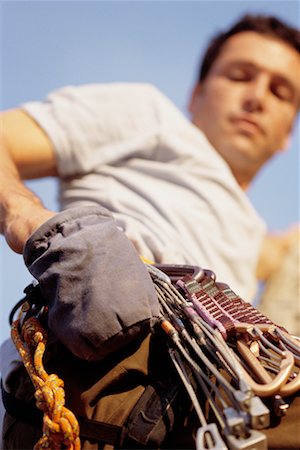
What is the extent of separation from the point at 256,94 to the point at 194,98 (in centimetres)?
36

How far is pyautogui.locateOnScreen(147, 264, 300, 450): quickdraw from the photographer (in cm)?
74

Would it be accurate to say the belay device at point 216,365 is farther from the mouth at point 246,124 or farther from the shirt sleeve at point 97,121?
the mouth at point 246,124

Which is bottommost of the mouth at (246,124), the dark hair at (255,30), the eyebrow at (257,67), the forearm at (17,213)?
the mouth at (246,124)

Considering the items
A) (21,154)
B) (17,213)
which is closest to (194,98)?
(21,154)

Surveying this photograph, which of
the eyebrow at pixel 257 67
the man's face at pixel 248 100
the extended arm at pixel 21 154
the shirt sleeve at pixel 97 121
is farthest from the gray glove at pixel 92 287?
the eyebrow at pixel 257 67

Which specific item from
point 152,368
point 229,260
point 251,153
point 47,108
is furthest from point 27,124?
point 152,368

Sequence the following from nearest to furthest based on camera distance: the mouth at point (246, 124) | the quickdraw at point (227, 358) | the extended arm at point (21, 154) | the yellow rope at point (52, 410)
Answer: the quickdraw at point (227, 358) < the yellow rope at point (52, 410) < the extended arm at point (21, 154) < the mouth at point (246, 124)

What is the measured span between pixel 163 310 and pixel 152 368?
9 centimetres

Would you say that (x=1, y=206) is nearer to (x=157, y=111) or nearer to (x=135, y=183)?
(x=135, y=183)

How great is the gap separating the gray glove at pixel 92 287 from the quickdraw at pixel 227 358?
2.2 inches

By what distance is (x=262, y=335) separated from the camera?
89 centimetres

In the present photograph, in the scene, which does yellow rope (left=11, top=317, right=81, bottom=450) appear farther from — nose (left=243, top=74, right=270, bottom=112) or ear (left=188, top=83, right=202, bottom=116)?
ear (left=188, top=83, right=202, bottom=116)

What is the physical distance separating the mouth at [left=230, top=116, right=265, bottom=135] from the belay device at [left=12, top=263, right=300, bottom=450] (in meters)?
1.20

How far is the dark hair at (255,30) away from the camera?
7.74 ft
